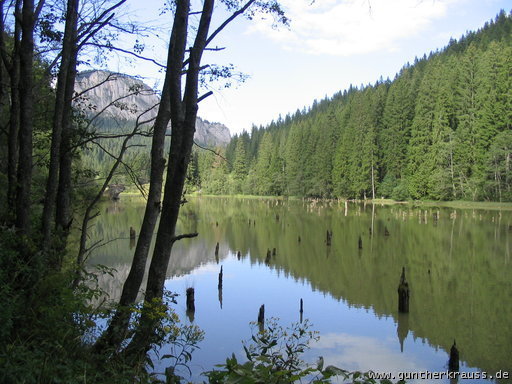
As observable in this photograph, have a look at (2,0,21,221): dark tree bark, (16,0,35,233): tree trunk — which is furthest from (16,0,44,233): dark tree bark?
(2,0,21,221): dark tree bark

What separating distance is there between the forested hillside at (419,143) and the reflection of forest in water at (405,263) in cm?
1379

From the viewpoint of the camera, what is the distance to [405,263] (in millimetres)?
19375

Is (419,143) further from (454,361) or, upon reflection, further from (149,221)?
(149,221)

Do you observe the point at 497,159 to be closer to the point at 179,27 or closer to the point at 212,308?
the point at 212,308

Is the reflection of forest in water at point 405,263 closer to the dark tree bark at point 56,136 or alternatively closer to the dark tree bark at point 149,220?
the dark tree bark at point 149,220

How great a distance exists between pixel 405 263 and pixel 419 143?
140ft

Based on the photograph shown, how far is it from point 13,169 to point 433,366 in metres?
8.57

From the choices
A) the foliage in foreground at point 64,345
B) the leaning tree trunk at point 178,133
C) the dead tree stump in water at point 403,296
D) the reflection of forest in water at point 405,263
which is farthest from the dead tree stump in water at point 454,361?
the leaning tree trunk at point 178,133

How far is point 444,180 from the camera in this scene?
50.0 metres

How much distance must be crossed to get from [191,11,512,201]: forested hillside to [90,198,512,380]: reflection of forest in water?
13790mm

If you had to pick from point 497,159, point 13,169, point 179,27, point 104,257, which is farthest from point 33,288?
point 497,159

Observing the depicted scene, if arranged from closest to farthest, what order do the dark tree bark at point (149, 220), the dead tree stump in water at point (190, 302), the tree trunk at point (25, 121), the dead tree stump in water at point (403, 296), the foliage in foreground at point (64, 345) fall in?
the foliage in foreground at point (64, 345)
the tree trunk at point (25, 121)
the dark tree bark at point (149, 220)
the dead tree stump in water at point (403, 296)
the dead tree stump in water at point (190, 302)

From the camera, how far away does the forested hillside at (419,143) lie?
49.3 m

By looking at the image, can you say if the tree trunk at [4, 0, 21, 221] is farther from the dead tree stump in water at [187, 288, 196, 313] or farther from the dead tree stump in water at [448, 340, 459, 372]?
the dead tree stump in water at [448, 340, 459, 372]
